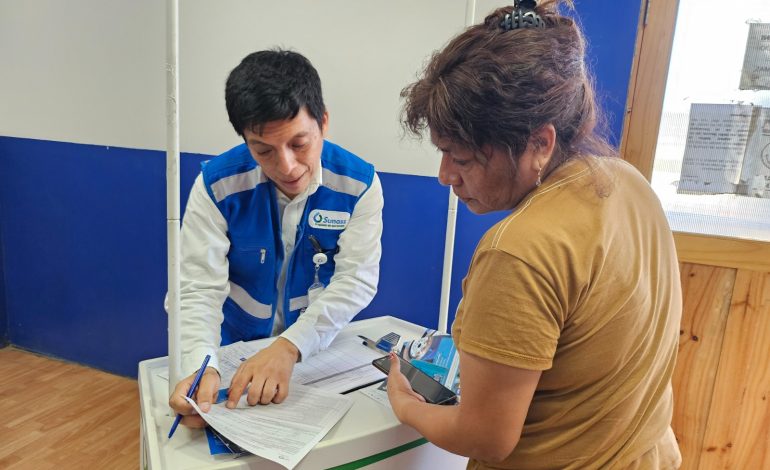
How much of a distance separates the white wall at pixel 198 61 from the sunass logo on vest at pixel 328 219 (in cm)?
61

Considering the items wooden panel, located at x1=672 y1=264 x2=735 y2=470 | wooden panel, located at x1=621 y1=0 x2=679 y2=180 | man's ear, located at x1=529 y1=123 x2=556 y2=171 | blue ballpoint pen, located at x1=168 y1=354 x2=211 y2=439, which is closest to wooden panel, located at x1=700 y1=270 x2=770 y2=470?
wooden panel, located at x1=672 y1=264 x2=735 y2=470

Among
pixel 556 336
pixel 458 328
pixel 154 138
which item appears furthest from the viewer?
pixel 154 138

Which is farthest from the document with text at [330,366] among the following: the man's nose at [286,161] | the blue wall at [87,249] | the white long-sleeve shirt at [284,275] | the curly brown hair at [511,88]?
the blue wall at [87,249]

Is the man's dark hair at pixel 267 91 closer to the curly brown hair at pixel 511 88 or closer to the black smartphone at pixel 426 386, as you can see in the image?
the curly brown hair at pixel 511 88

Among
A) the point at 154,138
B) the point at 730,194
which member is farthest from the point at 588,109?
the point at 154,138

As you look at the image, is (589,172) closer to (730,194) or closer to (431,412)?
(431,412)

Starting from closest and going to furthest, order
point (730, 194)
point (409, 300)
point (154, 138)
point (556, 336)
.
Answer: point (556, 336) → point (730, 194) → point (409, 300) → point (154, 138)

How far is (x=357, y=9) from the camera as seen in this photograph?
5.79 feet

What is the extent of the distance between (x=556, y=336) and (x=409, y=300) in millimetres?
1350

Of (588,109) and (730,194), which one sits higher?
(588,109)

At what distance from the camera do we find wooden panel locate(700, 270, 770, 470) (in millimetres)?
1460

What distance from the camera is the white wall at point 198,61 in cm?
176

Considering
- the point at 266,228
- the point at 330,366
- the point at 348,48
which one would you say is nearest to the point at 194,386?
the point at 330,366

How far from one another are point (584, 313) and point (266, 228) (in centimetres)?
80
